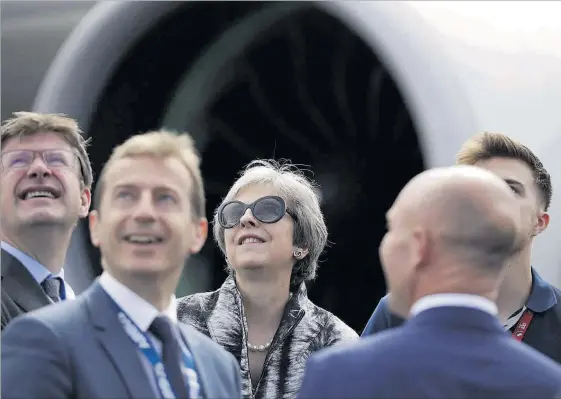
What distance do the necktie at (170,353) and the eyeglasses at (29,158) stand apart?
64 cm

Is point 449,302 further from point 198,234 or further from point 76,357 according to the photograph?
point 76,357

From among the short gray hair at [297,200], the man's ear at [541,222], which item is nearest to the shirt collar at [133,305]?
the short gray hair at [297,200]

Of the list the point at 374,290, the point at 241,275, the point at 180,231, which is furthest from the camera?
the point at 374,290

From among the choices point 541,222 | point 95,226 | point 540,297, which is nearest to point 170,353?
point 95,226

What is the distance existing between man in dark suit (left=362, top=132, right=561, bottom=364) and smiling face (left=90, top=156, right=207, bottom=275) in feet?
2.73

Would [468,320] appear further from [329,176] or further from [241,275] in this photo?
[329,176]

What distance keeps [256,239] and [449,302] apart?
3.53ft

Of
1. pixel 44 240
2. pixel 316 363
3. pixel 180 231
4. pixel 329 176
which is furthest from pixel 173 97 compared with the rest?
pixel 316 363

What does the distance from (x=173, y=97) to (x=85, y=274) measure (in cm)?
67

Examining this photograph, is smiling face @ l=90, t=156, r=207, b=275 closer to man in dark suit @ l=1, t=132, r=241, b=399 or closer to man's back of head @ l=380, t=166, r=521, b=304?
man in dark suit @ l=1, t=132, r=241, b=399

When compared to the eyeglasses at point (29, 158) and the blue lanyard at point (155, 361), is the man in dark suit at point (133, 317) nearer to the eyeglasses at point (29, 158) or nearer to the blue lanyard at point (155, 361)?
the blue lanyard at point (155, 361)

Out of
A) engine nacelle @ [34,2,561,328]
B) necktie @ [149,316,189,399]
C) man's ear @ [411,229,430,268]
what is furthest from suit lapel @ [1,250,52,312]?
engine nacelle @ [34,2,561,328]

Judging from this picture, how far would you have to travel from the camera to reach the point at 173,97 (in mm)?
3883

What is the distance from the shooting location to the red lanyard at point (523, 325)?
248 centimetres
